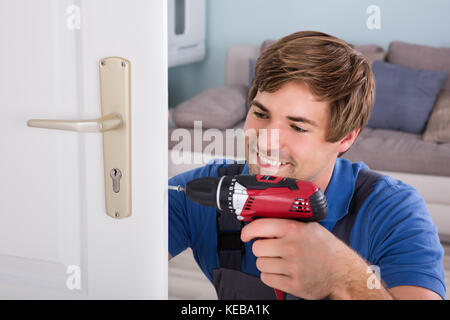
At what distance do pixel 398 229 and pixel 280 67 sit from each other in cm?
45

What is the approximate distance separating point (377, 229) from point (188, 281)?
1.10 meters

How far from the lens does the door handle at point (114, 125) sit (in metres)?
0.81

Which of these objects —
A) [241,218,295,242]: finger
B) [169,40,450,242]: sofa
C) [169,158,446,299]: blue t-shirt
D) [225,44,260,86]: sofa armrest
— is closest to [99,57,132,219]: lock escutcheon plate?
[241,218,295,242]: finger

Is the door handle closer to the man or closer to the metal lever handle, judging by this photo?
the metal lever handle

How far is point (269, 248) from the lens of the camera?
916mm

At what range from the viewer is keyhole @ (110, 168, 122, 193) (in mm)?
855

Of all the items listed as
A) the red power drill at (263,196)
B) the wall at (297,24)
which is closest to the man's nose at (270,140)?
the red power drill at (263,196)

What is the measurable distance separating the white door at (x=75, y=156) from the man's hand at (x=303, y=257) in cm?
19

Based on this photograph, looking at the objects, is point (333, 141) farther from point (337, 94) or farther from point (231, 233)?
point (231, 233)

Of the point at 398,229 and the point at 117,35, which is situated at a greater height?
the point at 117,35

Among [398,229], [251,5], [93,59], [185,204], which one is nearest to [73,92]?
[93,59]

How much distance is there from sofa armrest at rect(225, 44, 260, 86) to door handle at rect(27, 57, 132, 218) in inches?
89.4

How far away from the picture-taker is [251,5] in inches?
126

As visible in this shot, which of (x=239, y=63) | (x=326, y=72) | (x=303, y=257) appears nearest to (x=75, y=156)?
(x=303, y=257)
